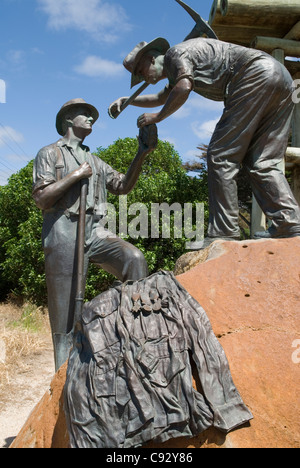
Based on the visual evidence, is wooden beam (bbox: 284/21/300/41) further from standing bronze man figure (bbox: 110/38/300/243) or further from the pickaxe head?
standing bronze man figure (bbox: 110/38/300/243)

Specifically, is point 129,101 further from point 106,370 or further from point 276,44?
point 276,44

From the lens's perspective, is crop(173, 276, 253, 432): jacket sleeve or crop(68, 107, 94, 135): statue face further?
crop(68, 107, 94, 135): statue face

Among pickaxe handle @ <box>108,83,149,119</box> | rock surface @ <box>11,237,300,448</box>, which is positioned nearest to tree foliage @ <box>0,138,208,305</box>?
pickaxe handle @ <box>108,83,149,119</box>

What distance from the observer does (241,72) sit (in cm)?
307

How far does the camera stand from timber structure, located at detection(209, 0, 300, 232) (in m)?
6.98

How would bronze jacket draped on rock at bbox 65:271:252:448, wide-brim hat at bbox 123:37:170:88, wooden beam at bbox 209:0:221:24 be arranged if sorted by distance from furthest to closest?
wooden beam at bbox 209:0:221:24, wide-brim hat at bbox 123:37:170:88, bronze jacket draped on rock at bbox 65:271:252:448

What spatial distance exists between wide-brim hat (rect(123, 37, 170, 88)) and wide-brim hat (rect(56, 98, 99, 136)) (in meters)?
0.39

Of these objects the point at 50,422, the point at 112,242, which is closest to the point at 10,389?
the point at 112,242

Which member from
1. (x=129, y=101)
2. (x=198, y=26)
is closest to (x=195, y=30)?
(x=198, y=26)

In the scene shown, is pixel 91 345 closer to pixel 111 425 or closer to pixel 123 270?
pixel 111 425

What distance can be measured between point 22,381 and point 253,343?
4152 millimetres

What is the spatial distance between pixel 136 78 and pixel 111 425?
264 cm

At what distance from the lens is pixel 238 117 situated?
3098 millimetres

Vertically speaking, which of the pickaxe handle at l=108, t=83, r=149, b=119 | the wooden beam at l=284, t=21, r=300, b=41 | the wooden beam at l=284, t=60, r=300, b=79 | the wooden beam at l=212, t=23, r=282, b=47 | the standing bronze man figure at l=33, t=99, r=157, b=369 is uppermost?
the wooden beam at l=212, t=23, r=282, b=47
